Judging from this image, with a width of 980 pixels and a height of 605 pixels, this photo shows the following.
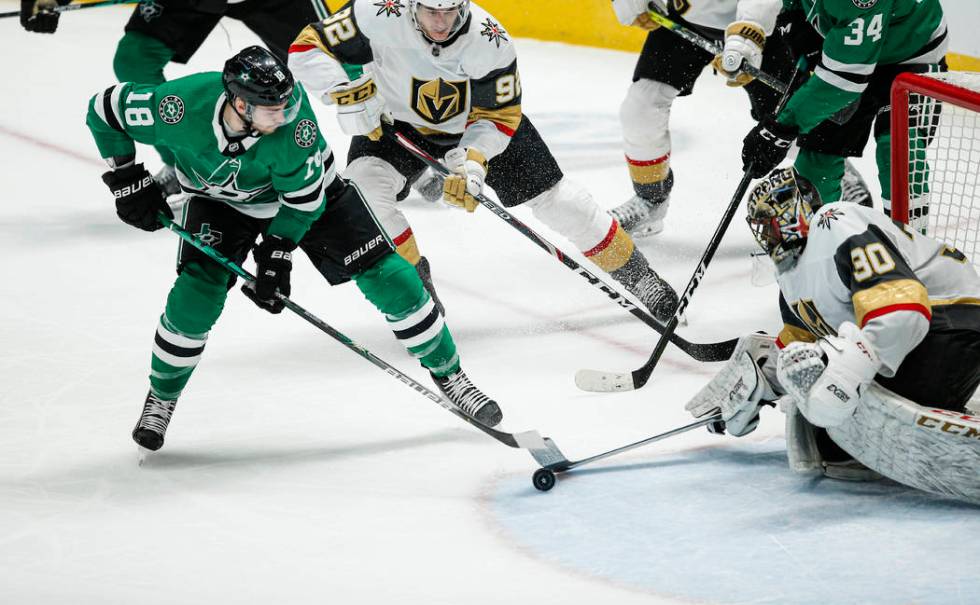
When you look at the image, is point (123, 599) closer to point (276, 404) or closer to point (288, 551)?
point (288, 551)

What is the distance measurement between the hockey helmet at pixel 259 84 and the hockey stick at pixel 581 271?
33.6 inches

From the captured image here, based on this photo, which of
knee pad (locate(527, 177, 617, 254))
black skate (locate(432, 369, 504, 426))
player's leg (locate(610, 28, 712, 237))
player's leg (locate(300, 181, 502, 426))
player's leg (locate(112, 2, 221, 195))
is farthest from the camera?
player's leg (locate(112, 2, 221, 195))

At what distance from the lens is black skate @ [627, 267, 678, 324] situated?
3.73m

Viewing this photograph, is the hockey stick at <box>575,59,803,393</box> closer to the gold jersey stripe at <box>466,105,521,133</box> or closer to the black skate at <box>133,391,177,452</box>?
the gold jersey stripe at <box>466,105,521,133</box>

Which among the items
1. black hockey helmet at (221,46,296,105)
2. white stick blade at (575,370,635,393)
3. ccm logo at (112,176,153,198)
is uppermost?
black hockey helmet at (221,46,296,105)

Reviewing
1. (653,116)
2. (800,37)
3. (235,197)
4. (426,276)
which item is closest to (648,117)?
(653,116)

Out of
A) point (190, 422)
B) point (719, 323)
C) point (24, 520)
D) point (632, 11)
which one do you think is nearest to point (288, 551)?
point (24, 520)

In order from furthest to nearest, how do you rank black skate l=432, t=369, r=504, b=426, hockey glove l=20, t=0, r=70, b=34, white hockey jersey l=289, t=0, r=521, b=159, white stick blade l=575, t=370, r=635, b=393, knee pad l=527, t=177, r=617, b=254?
hockey glove l=20, t=0, r=70, b=34 < knee pad l=527, t=177, r=617, b=254 < white hockey jersey l=289, t=0, r=521, b=159 < white stick blade l=575, t=370, r=635, b=393 < black skate l=432, t=369, r=504, b=426

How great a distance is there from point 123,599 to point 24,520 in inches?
18.1

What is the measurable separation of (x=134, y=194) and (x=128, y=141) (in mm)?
147

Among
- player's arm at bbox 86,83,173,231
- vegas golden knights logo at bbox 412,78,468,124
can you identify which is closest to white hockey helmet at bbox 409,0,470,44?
vegas golden knights logo at bbox 412,78,468,124

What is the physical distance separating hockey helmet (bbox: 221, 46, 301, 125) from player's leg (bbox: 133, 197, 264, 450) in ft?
1.03

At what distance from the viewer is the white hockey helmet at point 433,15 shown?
319 cm

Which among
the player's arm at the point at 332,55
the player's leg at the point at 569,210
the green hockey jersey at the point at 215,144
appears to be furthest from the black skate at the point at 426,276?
the green hockey jersey at the point at 215,144
